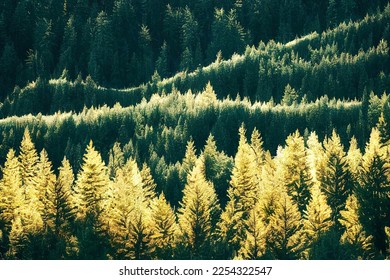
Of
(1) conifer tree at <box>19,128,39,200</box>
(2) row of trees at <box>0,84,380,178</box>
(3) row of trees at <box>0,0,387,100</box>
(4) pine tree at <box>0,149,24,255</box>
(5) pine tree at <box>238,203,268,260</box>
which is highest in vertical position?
(3) row of trees at <box>0,0,387,100</box>

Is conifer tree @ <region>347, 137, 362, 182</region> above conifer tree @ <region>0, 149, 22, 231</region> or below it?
above

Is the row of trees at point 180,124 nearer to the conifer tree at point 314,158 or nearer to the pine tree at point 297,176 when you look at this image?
the conifer tree at point 314,158

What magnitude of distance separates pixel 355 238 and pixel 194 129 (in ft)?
254

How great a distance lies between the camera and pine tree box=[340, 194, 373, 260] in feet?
151

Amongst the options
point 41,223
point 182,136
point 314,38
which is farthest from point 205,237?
point 314,38

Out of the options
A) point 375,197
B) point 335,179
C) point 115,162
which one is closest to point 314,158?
point 335,179

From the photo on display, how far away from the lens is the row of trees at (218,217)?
4859cm

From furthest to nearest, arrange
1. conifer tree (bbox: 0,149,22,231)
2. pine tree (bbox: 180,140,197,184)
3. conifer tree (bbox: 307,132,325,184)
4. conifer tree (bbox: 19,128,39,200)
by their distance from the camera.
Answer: pine tree (bbox: 180,140,197,184) < conifer tree (bbox: 19,128,39,200) < conifer tree (bbox: 307,132,325,184) < conifer tree (bbox: 0,149,22,231)

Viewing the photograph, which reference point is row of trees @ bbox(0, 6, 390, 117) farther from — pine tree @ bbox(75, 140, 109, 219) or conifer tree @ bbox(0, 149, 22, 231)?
conifer tree @ bbox(0, 149, 22, 231)

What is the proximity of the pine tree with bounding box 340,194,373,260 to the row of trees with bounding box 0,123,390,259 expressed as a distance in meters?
0.09

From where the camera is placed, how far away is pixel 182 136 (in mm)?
116125

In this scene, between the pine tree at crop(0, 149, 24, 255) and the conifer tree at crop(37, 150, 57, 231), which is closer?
the pine tree at crop(0, 149, 24, 255)

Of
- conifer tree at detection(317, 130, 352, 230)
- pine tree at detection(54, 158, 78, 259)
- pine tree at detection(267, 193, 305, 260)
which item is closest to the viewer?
pine tree at detection(267, 193, 305, 260)

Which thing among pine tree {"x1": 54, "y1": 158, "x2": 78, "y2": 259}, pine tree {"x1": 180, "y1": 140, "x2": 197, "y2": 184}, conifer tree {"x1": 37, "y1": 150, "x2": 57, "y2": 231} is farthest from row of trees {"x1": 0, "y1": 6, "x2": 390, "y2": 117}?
conifer tree {"x1": 37, "y1": 150, "x2": 57, "y2": 231}
